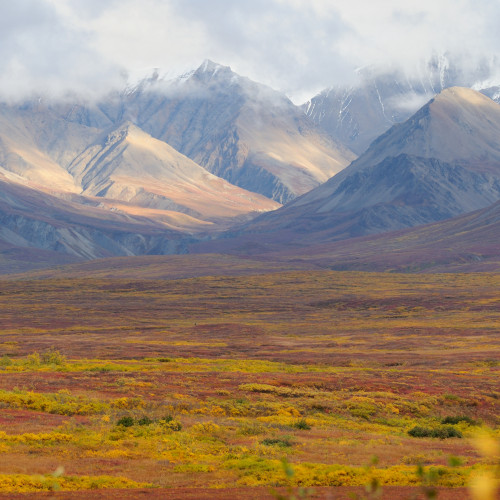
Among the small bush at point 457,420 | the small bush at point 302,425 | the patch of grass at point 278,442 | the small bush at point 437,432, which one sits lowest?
the patch of grass at point 278,442

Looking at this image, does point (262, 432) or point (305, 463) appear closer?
point (305, 463)

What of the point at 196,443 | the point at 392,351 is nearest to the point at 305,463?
the point at 196,443

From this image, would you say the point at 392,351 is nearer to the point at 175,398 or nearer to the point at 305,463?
the point at 175,398

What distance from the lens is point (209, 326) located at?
4190 inches

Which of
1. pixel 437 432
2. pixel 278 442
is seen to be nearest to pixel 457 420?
pixel 437 432

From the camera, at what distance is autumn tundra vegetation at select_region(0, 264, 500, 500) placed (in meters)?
20.7

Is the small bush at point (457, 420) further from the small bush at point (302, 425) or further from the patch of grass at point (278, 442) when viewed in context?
the patch of grass at point (278, 442)

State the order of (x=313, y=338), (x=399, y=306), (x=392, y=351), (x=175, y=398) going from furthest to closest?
(x=399, y=306)
(x=313, y=338)
(x=392, y=351)
(x=175, y=398)

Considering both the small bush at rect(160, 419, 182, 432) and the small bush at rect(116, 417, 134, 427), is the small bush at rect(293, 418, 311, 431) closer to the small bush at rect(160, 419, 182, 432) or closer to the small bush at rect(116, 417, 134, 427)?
the small bush at rect(160, 419, 182, 432)

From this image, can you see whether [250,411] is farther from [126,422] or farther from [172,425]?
[126,422]

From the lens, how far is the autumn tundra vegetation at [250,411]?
2067 cm

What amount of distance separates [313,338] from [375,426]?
195ft

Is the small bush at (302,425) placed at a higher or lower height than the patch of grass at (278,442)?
higher

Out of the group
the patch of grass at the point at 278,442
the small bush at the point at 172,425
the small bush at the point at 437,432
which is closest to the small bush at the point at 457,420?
the small bush at the point at 437,432
